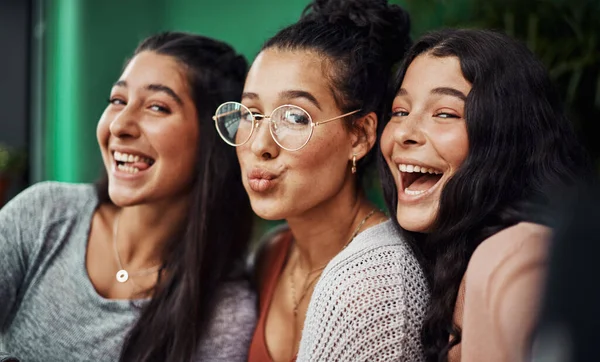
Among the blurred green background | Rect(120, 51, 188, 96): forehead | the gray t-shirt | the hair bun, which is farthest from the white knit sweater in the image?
the blurred green background

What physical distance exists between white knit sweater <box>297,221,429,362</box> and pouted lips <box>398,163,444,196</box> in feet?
0.40

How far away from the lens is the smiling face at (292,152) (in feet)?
5.37

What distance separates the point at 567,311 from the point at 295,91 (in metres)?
1.21

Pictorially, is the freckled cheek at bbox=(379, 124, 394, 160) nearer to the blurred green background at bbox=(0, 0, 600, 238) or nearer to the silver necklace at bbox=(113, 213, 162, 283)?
the silver necklace at bbox=(113, 213, 162, 283)

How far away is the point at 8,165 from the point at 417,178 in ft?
11.9

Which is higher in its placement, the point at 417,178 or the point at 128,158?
the point at 417,178

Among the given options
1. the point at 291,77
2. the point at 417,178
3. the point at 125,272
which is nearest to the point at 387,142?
the point at 417,178

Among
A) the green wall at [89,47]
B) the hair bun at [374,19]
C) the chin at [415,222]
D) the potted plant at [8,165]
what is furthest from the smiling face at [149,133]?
the potted plant at [8,165]

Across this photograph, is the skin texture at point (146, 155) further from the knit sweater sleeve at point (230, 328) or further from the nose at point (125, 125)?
the knit sweater sleeve at point (230, 328)

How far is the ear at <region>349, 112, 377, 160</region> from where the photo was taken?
67.1 inches

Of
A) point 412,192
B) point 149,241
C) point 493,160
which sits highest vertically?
point 493,160

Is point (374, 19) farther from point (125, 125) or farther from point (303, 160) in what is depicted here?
point (125, 125)

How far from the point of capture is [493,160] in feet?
4.16

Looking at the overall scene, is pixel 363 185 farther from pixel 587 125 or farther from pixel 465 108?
pixel 587 125
